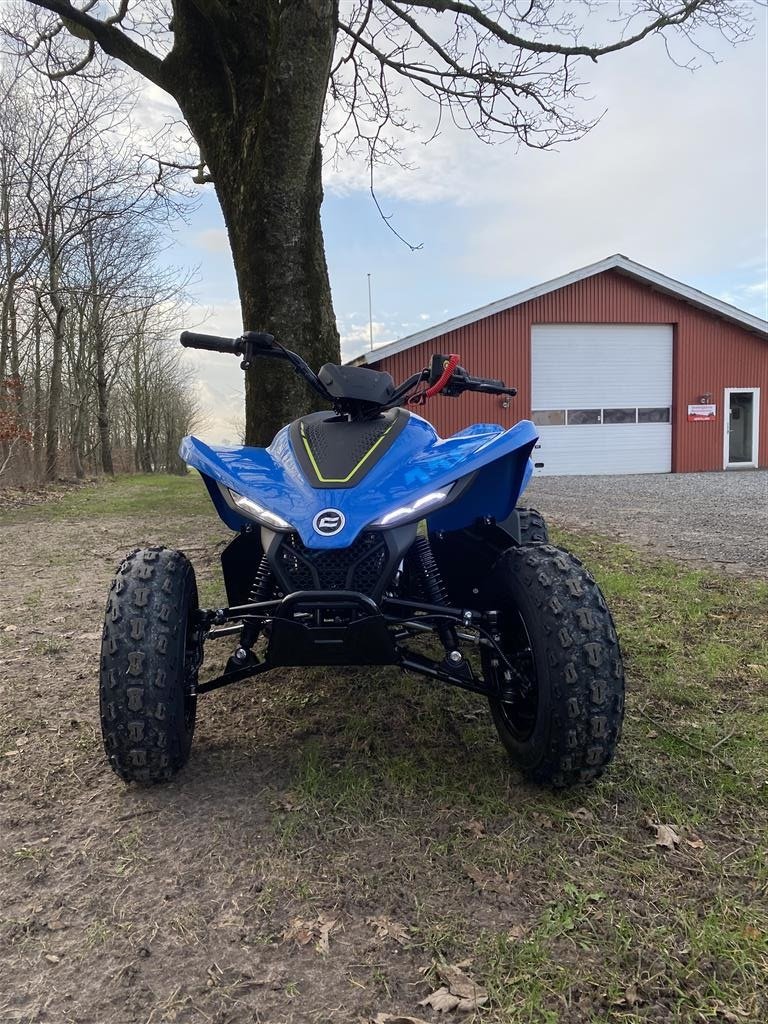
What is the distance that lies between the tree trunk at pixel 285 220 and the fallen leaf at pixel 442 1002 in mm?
3837

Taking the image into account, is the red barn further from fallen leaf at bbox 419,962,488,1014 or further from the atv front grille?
fallen leaf at bbox 419,962,488,1014

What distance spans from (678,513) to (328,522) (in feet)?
26.5

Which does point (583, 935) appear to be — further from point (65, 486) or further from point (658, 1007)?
point (65, 486)

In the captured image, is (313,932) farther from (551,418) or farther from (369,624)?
(551,418)

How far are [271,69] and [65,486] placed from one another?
1480 centimetres

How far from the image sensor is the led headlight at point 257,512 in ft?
6.74

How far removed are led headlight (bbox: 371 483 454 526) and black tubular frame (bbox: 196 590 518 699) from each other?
24 cm

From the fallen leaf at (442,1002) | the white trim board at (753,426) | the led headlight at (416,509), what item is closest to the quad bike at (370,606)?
the led headlight at (416,509)

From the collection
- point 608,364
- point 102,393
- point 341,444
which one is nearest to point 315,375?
point 341,444

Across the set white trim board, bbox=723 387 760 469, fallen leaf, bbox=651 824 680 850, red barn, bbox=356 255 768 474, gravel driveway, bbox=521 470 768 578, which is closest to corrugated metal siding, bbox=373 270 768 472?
red barn, bbox=356 255 768 474

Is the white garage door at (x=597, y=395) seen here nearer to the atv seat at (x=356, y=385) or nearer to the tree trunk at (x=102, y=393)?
the atv seat at (x=356, y=385)

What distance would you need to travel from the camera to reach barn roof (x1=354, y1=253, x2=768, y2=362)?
1672 centimetres

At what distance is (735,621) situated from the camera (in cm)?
384

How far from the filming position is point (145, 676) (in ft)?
6.41
